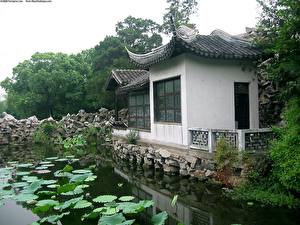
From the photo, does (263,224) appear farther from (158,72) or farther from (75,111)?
(75,111)

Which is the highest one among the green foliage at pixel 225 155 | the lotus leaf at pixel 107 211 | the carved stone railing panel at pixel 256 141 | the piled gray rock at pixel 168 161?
the carved stone railing panel at pixel 256 141

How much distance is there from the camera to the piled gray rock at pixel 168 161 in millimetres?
8727

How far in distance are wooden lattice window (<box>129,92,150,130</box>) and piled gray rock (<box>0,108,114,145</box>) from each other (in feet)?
25.0

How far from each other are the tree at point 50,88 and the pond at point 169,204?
66.0 ft

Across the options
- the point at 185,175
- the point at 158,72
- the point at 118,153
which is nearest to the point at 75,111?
Answer: the point at 118,153

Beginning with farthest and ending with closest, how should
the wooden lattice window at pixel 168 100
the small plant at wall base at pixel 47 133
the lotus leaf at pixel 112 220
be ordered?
the small plant at wall base at pixel 47 133 → the wooden lattice window at pixel 168 100 → the lotus leaf at pixel 112 220

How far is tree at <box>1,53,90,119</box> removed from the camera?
29641 millimetres

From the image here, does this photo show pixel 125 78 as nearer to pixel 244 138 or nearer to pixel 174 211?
pixel 244 138

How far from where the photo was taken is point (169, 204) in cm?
717

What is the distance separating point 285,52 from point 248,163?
2585mm

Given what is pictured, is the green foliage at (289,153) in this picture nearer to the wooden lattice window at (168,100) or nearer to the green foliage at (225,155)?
the green foliage at (225,155)

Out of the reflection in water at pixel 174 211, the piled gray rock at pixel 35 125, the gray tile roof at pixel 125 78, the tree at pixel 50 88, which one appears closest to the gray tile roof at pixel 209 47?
the gray tile roof at pixel 125 78

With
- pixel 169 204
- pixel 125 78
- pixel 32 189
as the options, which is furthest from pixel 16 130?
pixel 169 204

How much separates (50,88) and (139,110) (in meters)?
17.9
